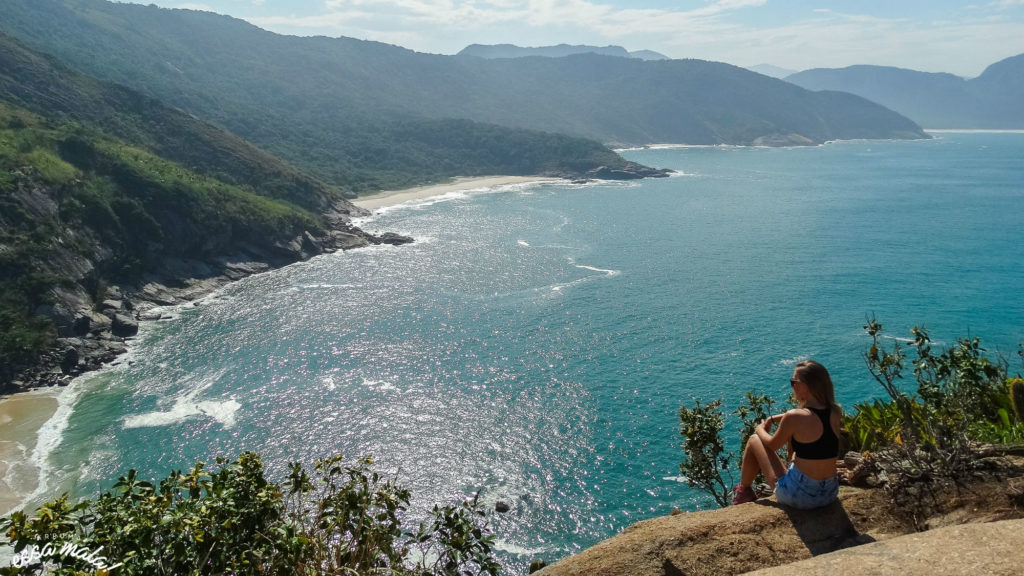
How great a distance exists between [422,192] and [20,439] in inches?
5154

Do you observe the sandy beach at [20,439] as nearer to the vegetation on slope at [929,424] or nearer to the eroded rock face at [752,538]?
the vegetation on slope at [929,424]

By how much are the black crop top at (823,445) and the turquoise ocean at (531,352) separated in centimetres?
2810

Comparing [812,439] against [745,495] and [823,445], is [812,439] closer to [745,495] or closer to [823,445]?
[823,445]

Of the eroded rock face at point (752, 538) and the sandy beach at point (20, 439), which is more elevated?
the eroded rock face at point (752, 538)

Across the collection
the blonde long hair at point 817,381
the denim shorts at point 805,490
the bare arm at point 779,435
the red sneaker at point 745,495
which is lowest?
the red sneaker at point 745,495

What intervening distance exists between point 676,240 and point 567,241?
19.2 m

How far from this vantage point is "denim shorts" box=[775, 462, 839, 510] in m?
10.5

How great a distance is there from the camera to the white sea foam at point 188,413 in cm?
5203

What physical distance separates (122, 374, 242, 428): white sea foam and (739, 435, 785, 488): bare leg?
48.5 metres

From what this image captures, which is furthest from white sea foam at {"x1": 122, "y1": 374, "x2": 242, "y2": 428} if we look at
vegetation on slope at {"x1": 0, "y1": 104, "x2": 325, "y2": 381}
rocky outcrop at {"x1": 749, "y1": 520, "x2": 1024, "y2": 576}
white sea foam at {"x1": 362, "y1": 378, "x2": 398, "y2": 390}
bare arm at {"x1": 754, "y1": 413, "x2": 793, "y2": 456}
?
rocky outcrop at {"x1": 749, "y1": 520, "x2": 1024, "y2": 576}

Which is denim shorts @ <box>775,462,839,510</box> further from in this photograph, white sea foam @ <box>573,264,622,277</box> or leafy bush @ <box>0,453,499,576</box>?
white sea foam @ <box>573,264,622,277</box>

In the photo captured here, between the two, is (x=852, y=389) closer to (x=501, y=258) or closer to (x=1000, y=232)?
(x=501, y=258)

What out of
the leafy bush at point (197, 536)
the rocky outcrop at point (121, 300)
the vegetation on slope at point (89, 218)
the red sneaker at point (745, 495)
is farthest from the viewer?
the vegetation on slope at point (89, 218)

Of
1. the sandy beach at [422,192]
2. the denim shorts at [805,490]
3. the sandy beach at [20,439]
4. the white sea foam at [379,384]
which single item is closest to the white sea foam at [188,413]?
the sandy beach at [20,439]
